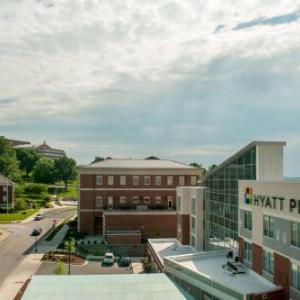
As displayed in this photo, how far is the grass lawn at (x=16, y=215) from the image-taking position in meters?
88.9

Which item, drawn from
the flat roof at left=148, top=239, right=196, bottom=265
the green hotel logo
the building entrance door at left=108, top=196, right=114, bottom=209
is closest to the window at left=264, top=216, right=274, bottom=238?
the green hotel logo

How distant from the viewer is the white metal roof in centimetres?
6962

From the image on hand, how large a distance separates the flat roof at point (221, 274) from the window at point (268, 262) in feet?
2.46

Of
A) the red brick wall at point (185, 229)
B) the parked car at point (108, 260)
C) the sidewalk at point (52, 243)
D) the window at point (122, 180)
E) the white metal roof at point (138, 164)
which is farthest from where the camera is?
the white metal roof at point (138, 164)

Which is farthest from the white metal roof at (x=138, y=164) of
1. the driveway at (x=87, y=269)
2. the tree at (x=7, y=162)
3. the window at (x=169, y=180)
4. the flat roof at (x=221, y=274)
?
the tree at (x=7, y=162)

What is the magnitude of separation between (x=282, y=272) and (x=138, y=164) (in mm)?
47087

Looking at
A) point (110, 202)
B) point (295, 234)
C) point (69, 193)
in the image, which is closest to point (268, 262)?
point (295, 234)

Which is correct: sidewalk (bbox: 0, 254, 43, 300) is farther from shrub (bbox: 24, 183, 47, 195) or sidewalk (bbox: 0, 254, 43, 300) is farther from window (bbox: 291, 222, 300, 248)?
shrub (bbox: 24, 183, 47, 195)

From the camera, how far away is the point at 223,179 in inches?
1528

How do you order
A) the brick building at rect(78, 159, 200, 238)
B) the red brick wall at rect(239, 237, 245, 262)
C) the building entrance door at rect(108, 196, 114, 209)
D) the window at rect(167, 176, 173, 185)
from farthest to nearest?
1. the window at rect(167, 176, 173, 185)
2. the building entrance door at rect(108, 196, 114, 209)
3. the brick building at rect(78, 159, 200, 238)
4. the red brick wall at rect(239, 237, 245, 262)

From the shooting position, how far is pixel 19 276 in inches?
1781

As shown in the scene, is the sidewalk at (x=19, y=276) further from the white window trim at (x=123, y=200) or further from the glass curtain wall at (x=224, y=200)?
the glass curtain wall at (x=224, y=200)

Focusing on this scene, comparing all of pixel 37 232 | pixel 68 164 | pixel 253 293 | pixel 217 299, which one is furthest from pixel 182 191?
pixel 68 164

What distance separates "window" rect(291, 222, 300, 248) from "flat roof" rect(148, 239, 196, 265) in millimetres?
18151
